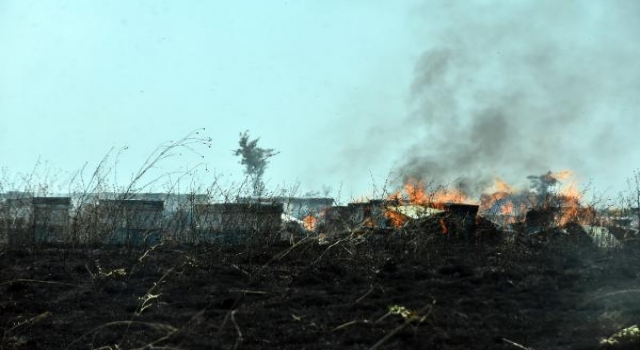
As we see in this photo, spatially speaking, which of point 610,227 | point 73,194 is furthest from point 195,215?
point 610,227

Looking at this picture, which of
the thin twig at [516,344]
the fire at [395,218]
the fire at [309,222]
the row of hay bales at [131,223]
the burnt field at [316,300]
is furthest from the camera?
the fire at [309,222]

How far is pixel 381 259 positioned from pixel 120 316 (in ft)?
7.83

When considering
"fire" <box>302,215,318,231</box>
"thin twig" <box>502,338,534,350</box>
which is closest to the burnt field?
"thin twig" <box>502,338,534,350</box>

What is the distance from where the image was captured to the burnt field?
299 centimetres

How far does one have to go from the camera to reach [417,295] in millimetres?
3695

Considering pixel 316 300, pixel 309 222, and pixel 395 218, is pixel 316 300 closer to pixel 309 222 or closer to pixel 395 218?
pixel 395 218

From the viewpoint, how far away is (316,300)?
3.67 meters

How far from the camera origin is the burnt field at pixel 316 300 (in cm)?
299

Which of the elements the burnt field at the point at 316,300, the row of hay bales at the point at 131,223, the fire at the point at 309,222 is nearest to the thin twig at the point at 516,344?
the burnt field at the point at 316,300

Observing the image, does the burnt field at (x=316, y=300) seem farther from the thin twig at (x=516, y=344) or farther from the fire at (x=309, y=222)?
the fire at (x=309, y=222)

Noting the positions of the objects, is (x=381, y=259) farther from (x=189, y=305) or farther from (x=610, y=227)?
(x=610, y=227)

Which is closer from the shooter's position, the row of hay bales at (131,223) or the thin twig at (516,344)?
the thin twig at (516,344)

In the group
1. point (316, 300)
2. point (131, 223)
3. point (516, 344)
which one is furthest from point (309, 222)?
point (516, 344)

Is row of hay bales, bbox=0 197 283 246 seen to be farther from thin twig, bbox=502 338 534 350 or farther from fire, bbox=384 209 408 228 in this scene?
thin twig, bbox=502 338 534 350
